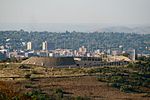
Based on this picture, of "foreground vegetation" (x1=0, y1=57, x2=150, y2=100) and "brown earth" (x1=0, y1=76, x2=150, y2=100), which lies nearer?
"foreground vegetation" (x1=0, y1=57, x2=150, y2=100)

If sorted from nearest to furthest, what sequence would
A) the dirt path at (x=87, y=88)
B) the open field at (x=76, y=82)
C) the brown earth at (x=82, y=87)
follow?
the open field at (x=76, y=82), the brown earth at (x=82, y=87), the dirt path at (x=87, y=88)

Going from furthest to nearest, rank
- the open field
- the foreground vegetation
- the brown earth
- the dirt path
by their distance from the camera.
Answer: the dirt path → the brown earth → the open field → the foreground vegetation

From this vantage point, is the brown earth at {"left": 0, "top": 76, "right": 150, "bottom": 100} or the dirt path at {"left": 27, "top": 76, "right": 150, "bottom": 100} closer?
the brown earth at {"left": 0, "top": 76, "right": 150, "bottom": 100}

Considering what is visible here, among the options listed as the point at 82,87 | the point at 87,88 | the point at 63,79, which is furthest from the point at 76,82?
the point at 87,88

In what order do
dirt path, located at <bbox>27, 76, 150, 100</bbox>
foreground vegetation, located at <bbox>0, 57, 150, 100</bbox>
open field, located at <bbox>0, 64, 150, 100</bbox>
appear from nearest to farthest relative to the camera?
foreground vegetation, located at <bbox>0, 57, 150, 100</bbox>, open field, located at <bbox>0, 64, 150, 100</bbox>, dirt path, located at <bbox>27, 76, 150, 100</bbox>

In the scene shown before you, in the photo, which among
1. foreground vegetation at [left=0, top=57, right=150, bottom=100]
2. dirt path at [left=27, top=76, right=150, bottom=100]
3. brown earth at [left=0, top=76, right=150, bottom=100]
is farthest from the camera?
dirt path at [left=27, top=76, right=150, bottom=100]

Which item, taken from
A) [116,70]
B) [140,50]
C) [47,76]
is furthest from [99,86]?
[140,50]

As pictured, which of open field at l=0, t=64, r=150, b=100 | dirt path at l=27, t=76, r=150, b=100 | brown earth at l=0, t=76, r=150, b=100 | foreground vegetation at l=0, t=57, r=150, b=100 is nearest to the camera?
foreground vegetation at l=0, t=57, r=150, b=100

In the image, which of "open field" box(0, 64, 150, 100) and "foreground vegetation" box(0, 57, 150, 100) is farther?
"open field" box(0, 64, 150, 100)

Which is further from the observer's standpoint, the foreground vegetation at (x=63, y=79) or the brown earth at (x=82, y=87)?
the brown earth at (x=82, y=87)

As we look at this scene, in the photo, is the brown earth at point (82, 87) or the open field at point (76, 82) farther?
the brown earth at point (82, 87)

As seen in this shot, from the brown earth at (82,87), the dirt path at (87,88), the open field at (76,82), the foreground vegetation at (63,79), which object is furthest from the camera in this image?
the dirt path at (87,88)
